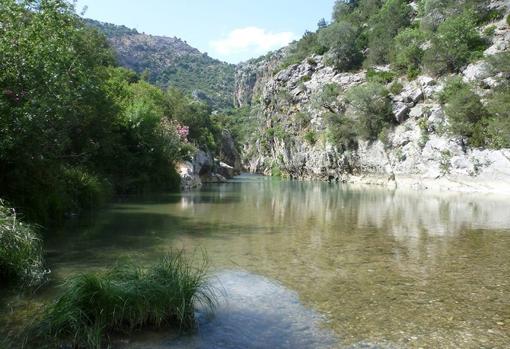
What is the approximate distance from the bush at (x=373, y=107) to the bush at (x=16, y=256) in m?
55.2

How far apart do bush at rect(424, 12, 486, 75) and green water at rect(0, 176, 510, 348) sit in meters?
40.2

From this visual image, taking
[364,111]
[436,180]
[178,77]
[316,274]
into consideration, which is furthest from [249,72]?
[316,274]

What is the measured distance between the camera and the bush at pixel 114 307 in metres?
5.60

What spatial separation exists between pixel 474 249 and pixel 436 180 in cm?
3721

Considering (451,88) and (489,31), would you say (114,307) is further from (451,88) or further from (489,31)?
(489,31)

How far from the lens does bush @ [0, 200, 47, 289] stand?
8125 millimetres

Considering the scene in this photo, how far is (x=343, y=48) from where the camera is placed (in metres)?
78.1

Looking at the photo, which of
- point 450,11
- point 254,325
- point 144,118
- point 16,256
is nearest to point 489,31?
point 450,11

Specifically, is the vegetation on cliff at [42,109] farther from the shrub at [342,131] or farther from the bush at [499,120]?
the shrub at [342,131]

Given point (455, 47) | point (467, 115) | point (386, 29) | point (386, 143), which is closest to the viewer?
point (467, 115)

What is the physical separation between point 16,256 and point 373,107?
5602cm

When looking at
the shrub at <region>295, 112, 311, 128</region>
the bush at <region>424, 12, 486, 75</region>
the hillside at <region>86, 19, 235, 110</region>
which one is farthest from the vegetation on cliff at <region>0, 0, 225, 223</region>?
the hillside at <region>86, 19, 235, 110</region>

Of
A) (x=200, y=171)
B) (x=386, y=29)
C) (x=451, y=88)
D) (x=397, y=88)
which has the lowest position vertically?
(x=200, y=171)

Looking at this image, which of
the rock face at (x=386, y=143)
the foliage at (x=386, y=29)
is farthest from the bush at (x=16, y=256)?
the foliage at (x=386, y=29)
